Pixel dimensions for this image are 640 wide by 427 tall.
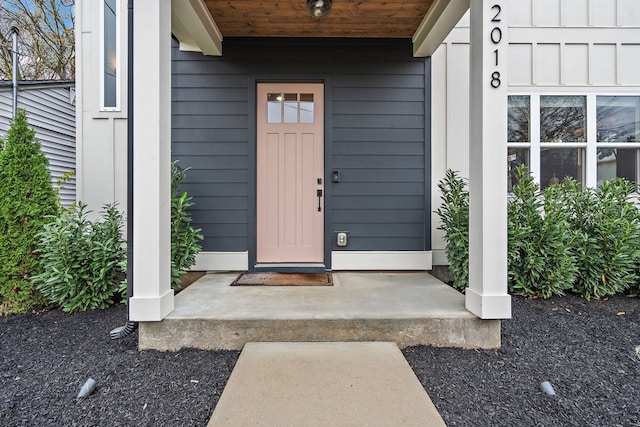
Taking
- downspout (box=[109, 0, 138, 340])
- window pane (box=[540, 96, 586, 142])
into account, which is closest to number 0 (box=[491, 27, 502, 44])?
window pane (box=[540, 96, 586, 142])

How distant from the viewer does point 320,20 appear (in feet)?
9.61

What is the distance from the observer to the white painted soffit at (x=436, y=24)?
2.50 m

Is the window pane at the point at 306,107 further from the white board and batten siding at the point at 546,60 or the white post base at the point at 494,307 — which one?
the white post base at the point at 494,307

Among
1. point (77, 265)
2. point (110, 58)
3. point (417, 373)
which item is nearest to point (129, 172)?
point (77, 265)

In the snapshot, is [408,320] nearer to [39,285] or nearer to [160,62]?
[160,62]

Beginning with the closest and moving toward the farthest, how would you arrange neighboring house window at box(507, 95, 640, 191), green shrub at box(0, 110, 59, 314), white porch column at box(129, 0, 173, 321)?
white porch column at box(129, 0, 173, 321) < green shrub at box(0, 110, 59, 314) < neighboring house window at box(507, 95, 640, 191)

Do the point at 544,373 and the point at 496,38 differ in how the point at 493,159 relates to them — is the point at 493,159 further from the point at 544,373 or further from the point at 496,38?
the point at 544,373

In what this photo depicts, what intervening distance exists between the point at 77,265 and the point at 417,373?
2694 mm

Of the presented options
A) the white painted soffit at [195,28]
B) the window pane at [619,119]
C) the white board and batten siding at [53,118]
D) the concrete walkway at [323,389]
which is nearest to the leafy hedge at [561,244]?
the window pane at [619,119]

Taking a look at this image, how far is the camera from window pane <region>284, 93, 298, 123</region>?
132 inches

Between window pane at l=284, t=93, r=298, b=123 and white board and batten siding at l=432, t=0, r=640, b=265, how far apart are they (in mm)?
1541

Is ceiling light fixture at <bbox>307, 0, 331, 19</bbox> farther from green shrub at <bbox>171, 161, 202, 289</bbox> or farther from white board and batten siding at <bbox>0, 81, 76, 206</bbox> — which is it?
white board and batten siding at <bbox>0, 81, 76, 206</bbox>

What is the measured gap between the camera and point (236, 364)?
175cm

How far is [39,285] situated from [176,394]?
1.90m
